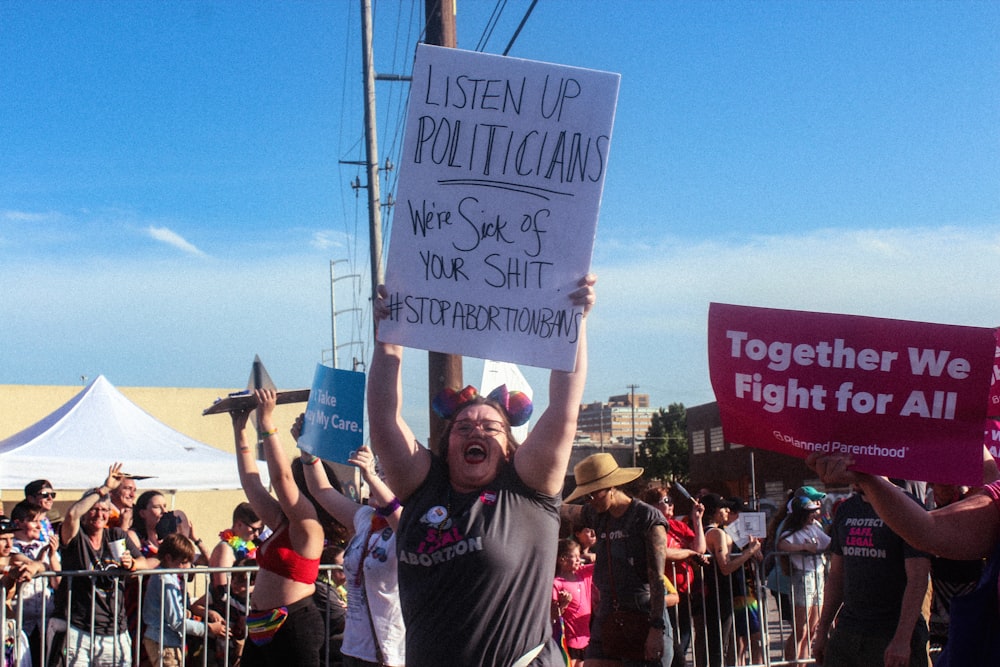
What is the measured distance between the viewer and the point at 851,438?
311 centimetres

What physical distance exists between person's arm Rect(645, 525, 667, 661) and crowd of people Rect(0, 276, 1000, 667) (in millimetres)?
12

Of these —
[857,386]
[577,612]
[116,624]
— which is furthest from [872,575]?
[116,624]

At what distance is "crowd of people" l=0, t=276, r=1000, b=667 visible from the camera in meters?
3.18

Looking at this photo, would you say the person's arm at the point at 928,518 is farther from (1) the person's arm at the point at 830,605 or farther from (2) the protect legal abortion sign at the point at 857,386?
(1) the person's arm at the point at 830,605

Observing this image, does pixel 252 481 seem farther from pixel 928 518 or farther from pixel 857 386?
pixel 928 518

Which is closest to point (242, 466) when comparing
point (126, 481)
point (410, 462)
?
point (410, 462)

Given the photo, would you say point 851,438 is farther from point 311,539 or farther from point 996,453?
point 311,539

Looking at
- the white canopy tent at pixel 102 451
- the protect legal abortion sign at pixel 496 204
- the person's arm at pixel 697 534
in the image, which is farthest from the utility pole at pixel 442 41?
the protect legal abortion sign at pixel 496 204

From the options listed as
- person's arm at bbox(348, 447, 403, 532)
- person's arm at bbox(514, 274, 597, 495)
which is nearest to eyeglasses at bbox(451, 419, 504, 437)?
person's arm at bbox(514, 274, 597, 495)

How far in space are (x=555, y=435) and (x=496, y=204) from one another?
2.76 ft

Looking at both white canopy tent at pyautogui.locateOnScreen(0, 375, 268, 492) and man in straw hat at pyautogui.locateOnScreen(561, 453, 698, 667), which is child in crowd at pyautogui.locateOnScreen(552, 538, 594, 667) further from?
white canopy tent at pyautogui.locateOnScreen(0, 375, 268, 492)

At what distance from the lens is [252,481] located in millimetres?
5344

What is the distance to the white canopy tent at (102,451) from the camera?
36.9ft

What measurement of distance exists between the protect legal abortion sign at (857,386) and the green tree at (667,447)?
251ft
